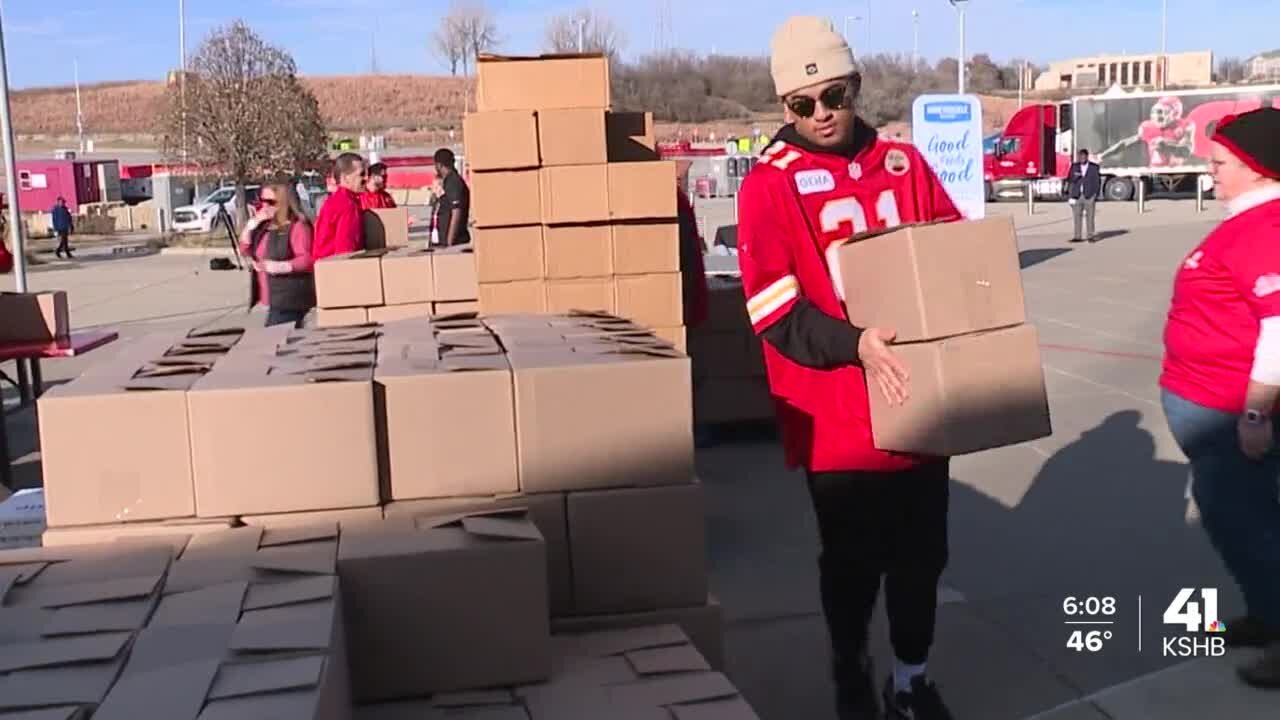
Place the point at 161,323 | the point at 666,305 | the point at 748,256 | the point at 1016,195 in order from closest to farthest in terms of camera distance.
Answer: the point at 748,256 → the point at 666,305 → the point at 161,323 → the point at 1016,195

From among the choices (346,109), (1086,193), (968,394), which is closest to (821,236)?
(968,394)

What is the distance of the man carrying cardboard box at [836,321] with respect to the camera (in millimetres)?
3562

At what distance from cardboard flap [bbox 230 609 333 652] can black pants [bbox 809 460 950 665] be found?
5.33 feet

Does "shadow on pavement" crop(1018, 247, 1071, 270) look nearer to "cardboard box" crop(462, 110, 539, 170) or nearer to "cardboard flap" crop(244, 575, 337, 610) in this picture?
"cardboard box" crop(462, 110, 539, 170)

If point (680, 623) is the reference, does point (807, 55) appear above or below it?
above

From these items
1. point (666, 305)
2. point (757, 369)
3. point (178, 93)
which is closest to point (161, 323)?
point (757, 369)

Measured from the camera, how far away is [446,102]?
4422 inches

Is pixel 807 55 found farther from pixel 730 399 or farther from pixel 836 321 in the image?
pixel 730 399

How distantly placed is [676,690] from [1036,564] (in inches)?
120

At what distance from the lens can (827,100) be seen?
3592 millimetres

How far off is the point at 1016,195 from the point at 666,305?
3816cm

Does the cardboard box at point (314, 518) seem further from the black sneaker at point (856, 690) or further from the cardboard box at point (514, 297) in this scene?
the cardboard box at point (514, 297)

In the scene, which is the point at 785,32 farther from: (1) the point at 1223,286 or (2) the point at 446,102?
(2) the point at 446,102

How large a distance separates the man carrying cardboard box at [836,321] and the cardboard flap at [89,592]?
1695mm
